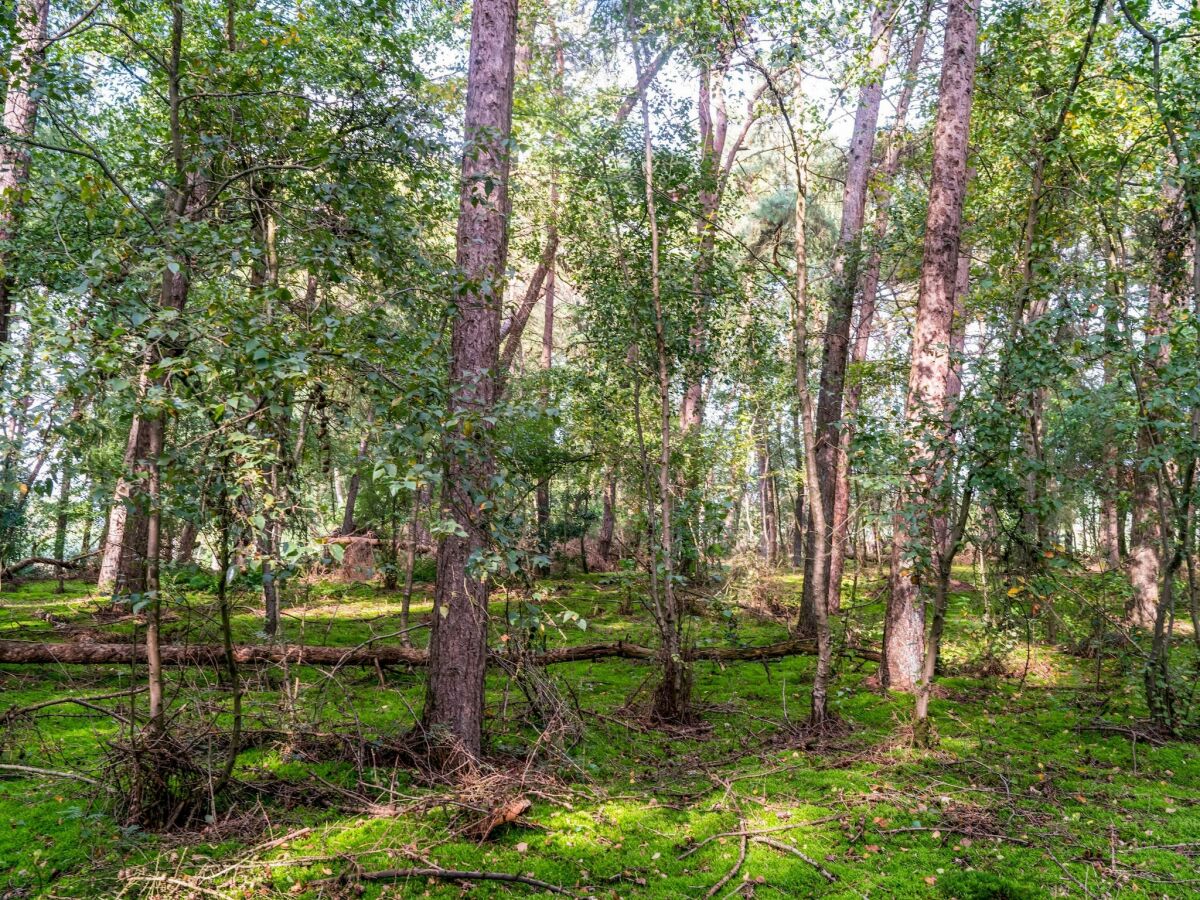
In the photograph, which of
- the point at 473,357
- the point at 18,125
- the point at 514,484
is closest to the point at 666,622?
the point at 473,357

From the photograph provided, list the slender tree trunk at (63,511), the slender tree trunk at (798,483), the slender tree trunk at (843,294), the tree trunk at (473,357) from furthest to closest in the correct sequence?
1. the slender tree trunk at (798,483)
2. the slender tree trunk at (843,294)
3. the tree trunk at (473,357)
4. the slender tree trunk at (63,511)

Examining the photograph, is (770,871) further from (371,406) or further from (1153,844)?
(371,406)

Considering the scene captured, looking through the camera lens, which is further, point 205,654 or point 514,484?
point 205,654

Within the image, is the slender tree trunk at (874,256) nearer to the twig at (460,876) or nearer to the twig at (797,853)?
the twig at (797,853)

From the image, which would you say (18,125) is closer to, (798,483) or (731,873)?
(731,873)

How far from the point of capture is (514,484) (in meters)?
3.39

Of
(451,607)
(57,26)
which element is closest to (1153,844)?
(451,607)

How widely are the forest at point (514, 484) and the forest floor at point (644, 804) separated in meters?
0.03

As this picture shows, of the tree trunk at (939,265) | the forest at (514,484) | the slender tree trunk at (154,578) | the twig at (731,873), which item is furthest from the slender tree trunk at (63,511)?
the tree trunk at (939,265)

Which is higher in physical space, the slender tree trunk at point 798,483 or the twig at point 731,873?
the slender tree trunk at point 798,483

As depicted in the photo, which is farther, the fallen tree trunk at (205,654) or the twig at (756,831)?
the fallen tree trunk at (205,654)

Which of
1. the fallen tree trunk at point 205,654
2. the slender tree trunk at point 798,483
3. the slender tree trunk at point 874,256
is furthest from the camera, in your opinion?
the slender tree trunk at point 798,483

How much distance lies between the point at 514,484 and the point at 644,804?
247 cm

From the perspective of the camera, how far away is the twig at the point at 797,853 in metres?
3.66
